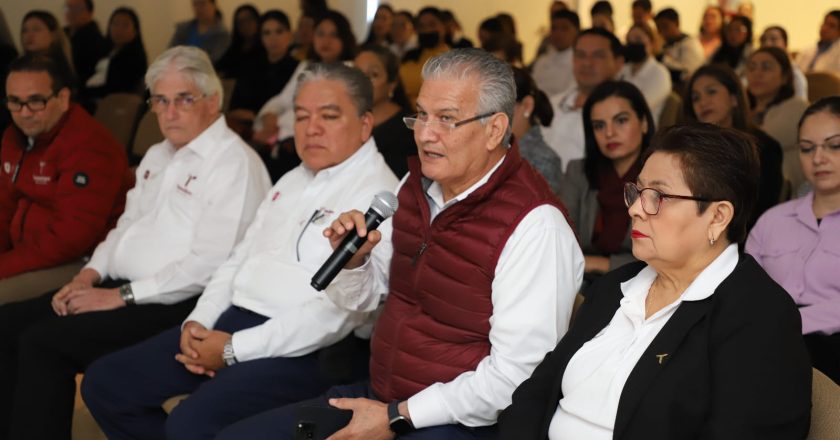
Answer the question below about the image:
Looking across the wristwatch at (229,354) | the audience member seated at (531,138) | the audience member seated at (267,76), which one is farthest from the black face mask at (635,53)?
the wristwatch at (229,354)

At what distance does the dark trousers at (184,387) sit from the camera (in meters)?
2.38

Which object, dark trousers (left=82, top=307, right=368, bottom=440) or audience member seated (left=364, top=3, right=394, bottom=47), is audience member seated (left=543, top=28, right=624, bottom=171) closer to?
dark trousers (left=82, top=307, right=368, bottom=440)

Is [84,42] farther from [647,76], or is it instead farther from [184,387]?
[184,387]

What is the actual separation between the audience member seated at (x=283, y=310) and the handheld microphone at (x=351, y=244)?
19.8 inches

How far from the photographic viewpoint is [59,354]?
2.82m

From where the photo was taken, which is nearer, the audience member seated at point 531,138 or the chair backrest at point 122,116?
the audience member seated at point 531,138

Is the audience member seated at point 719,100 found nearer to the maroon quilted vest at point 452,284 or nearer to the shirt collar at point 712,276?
the maroon quilted vest at point 452,284

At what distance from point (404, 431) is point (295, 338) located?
540 mm

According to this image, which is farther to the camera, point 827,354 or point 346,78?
point 346,78

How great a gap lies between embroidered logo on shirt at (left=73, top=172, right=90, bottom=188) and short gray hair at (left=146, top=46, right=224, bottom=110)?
0.41m

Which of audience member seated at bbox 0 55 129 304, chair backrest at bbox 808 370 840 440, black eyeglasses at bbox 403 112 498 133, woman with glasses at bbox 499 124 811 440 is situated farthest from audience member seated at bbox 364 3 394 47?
chair backrest at bbox 808 370 840 440

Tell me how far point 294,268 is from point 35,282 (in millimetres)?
1227

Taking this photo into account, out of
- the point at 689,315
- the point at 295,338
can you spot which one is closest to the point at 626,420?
the point at 689,315

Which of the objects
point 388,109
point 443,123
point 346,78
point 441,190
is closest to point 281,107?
point 388,109
